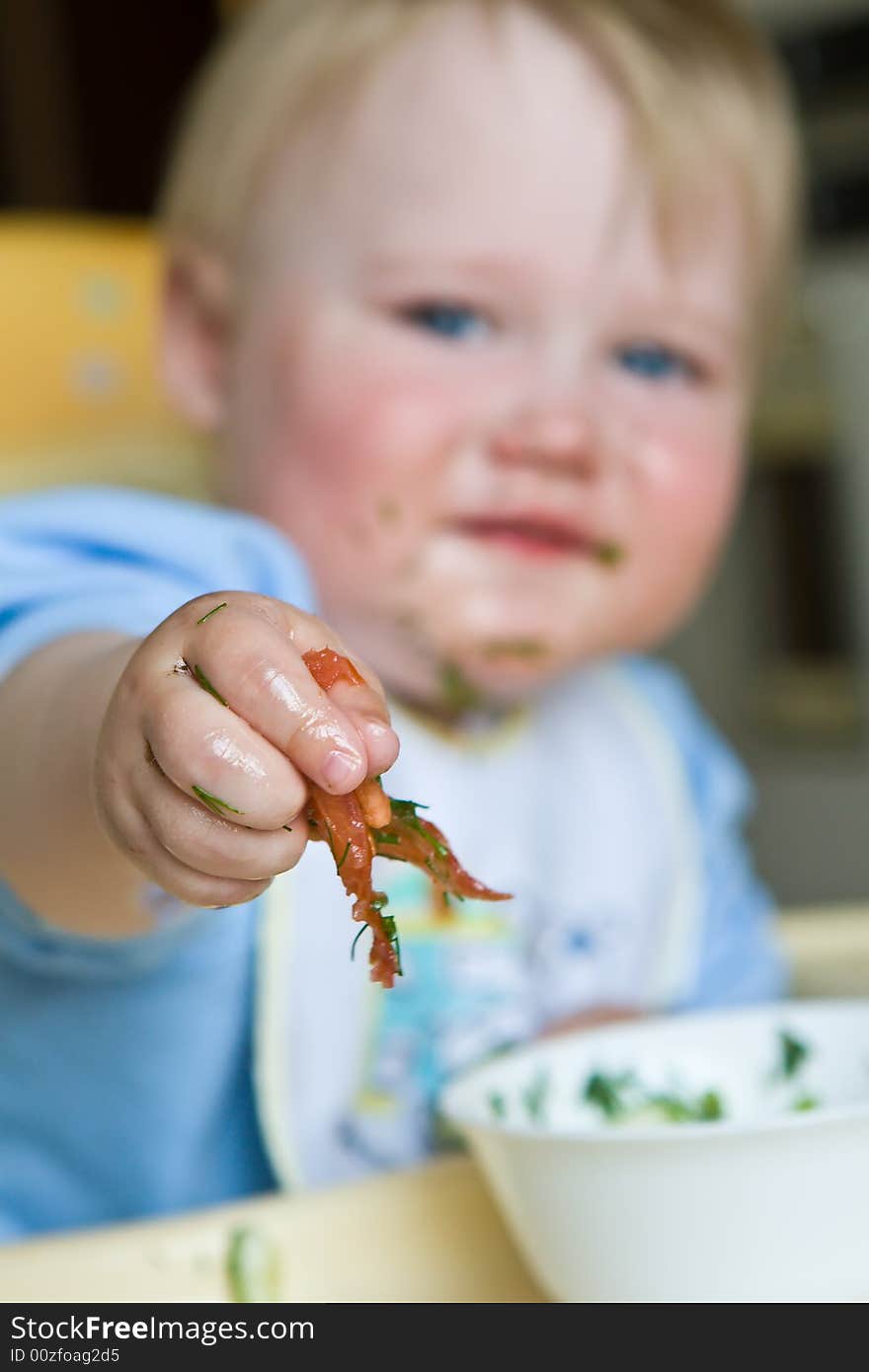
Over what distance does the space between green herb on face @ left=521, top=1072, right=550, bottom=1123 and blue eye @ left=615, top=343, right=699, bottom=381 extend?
40cm

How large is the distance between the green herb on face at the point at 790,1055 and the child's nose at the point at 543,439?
297 millimetres

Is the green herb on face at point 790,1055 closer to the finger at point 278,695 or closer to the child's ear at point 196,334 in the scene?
the finger at point 278,695

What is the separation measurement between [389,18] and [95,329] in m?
0.36

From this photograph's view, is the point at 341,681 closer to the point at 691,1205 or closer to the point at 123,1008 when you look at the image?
the point at 691,1205

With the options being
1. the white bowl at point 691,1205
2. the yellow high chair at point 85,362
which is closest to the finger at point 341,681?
the white bowl at point 691,1205

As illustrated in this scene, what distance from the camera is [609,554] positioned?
77 cm

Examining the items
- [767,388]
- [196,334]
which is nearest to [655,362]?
[196,334]

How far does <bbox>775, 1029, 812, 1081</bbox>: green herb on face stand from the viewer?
56 cm

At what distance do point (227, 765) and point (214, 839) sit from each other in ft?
0.07

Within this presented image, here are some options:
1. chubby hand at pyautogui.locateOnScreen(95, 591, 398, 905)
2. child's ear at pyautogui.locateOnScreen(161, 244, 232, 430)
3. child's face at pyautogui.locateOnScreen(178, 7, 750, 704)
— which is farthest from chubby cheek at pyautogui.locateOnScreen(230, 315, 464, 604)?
chubby hand at pyautogui.locateOnScreen(95, 591, 398, 905)

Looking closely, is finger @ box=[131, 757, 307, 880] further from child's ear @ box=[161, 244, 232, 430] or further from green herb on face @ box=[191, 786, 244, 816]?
child's ear @ box=[161, 244, 232, 430]

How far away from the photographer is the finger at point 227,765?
0.32m
